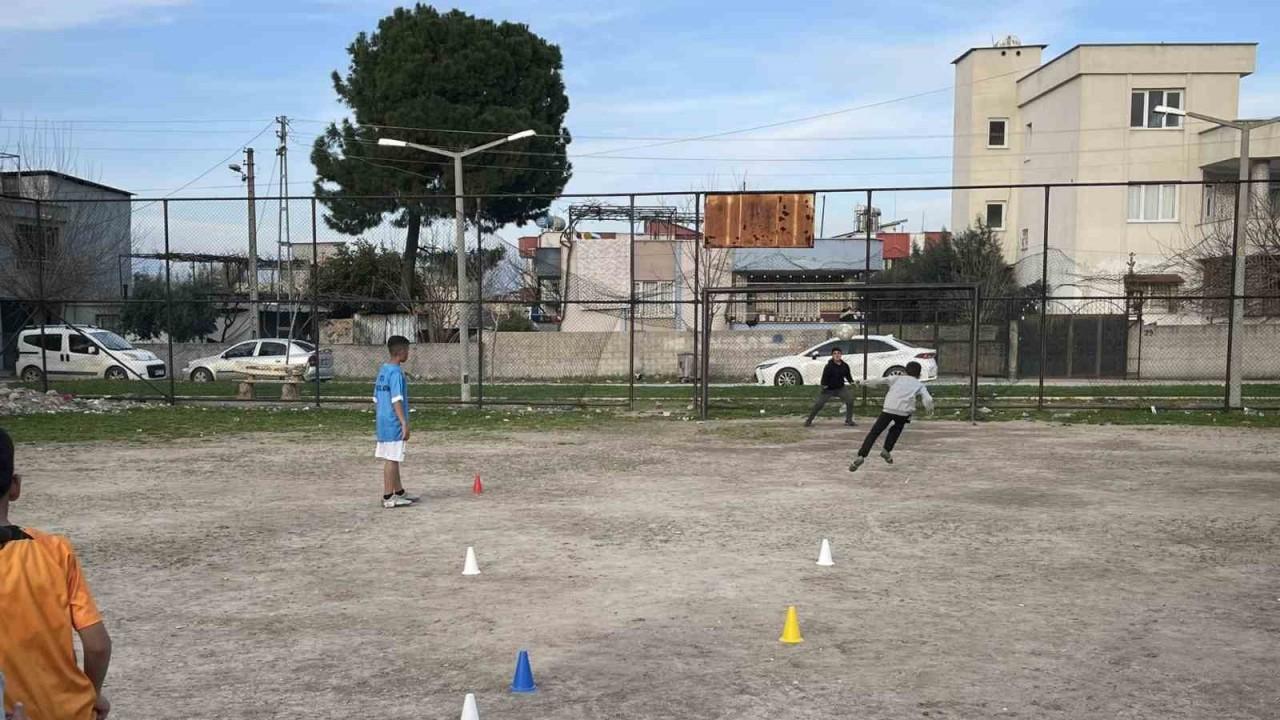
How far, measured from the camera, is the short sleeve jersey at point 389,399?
9.96 metres

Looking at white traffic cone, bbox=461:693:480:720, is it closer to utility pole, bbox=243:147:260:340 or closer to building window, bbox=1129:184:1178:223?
utility pole, bbox=243:147:260:340

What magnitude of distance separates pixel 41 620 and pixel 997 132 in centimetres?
4870

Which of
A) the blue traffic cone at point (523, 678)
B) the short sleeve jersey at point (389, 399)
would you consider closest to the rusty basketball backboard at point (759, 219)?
the short sleeve jersey at point (389, 399)

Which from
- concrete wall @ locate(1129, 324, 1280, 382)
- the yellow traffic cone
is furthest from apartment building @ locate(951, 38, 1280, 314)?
the yellow traffic cone

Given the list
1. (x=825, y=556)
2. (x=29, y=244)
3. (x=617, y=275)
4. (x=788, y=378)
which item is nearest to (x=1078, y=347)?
(x=788, y=378)

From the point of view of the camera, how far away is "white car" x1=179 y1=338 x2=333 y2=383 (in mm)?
28359

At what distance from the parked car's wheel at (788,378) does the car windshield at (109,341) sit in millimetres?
18655

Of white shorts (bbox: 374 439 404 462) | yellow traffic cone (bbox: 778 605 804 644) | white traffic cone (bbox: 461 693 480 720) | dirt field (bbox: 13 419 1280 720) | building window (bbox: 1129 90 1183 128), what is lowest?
dirt field (bbox: 13 419 1280 720)

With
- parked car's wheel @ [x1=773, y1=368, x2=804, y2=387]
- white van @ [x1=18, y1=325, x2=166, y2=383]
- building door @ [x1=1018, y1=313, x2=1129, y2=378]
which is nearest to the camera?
parked car's wheel @ [x1=773, y1=368, x2=804, y2=387]

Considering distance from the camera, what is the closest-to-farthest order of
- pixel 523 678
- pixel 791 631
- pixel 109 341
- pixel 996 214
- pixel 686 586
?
pixel 523 678 → pixel 791 631 → pixel 686 586 → pixel 109 341 → pixel 996 214

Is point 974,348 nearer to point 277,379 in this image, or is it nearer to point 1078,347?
point 1078,347

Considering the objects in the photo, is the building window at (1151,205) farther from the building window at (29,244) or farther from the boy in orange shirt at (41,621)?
the boy in orange shirt at (41,621)

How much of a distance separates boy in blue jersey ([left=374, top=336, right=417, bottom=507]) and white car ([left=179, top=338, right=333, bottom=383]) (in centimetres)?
1861

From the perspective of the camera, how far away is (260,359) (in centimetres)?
2888
